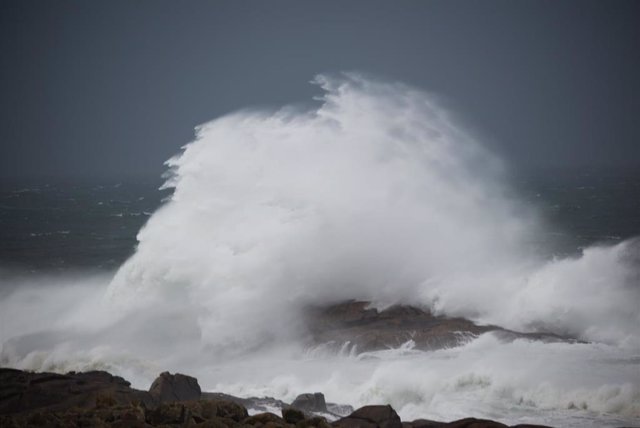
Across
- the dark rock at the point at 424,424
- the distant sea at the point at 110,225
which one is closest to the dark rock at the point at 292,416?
the dark rock at the point at 424,424

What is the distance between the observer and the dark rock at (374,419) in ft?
37.4

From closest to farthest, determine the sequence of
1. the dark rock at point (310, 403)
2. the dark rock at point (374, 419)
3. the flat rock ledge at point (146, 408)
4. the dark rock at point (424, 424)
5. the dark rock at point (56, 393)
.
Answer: the flat rock ledge at point (146, 408) → the dark rock at point (374, 419) → the dark rock at point (424, 424) → the dark rock at point (56, 393) → the dark rock at point (310, 403)

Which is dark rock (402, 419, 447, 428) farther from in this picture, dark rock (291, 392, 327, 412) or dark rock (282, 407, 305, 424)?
dark rock (291, 392, 327, 412)

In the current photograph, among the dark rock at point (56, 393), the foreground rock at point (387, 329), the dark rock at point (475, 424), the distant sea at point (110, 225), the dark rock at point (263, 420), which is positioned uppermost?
the distant sea at point (110, 225)

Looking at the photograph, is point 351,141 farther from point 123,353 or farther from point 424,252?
point 123,353

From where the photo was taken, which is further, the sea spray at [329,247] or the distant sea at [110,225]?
the distant sea at [110,225]

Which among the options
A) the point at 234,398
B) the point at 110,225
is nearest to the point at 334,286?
the point at 234,398

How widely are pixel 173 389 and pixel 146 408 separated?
8.98ft

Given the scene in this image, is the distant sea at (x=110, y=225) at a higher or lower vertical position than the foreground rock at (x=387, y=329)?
higher

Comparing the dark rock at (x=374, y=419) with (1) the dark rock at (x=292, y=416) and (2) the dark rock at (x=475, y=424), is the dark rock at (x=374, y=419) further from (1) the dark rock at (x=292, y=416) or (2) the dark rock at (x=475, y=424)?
(2) the dark rock at (x=475, y=424)

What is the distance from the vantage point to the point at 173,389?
565 inches

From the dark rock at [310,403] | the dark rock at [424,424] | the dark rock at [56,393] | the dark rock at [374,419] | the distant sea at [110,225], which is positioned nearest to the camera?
the dark rock at [374,419]

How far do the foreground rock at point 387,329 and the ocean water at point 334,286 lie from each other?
56 centimetres

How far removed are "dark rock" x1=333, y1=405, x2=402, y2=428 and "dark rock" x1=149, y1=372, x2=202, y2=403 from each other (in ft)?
15.7
